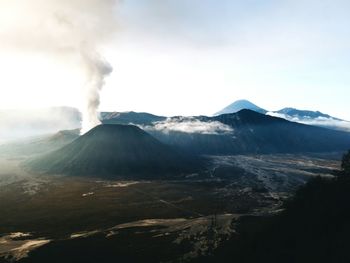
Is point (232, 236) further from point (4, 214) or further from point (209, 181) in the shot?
point (209, 181)

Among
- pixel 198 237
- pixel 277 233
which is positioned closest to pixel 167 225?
pixel 198 237

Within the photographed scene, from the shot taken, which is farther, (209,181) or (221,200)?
(209,181)

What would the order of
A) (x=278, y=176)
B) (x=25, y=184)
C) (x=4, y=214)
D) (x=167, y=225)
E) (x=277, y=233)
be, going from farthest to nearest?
(x=278, y=176)
(x=25, y=184)
(x=4, y=214)
(x=167, y=225)
(x=277, y=233)

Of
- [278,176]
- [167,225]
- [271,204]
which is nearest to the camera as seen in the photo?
[167,225]

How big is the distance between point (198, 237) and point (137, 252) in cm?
1497

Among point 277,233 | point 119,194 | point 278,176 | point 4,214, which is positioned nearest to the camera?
point 277,233

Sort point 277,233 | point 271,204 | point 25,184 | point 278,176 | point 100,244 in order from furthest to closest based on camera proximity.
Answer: point 278,176
point 25,184
point 271,204
point 100,244
point 277,233

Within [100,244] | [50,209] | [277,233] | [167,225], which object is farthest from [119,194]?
[277,233]

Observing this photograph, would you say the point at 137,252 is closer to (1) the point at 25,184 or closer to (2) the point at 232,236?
(2) the point at 232,236

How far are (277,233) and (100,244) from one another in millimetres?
34060

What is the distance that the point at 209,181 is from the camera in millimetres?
177500

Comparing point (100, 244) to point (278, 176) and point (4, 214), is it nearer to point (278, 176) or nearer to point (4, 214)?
point (4, 214)

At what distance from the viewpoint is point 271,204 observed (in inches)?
4921

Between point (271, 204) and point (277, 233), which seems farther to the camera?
point (271, 204)
